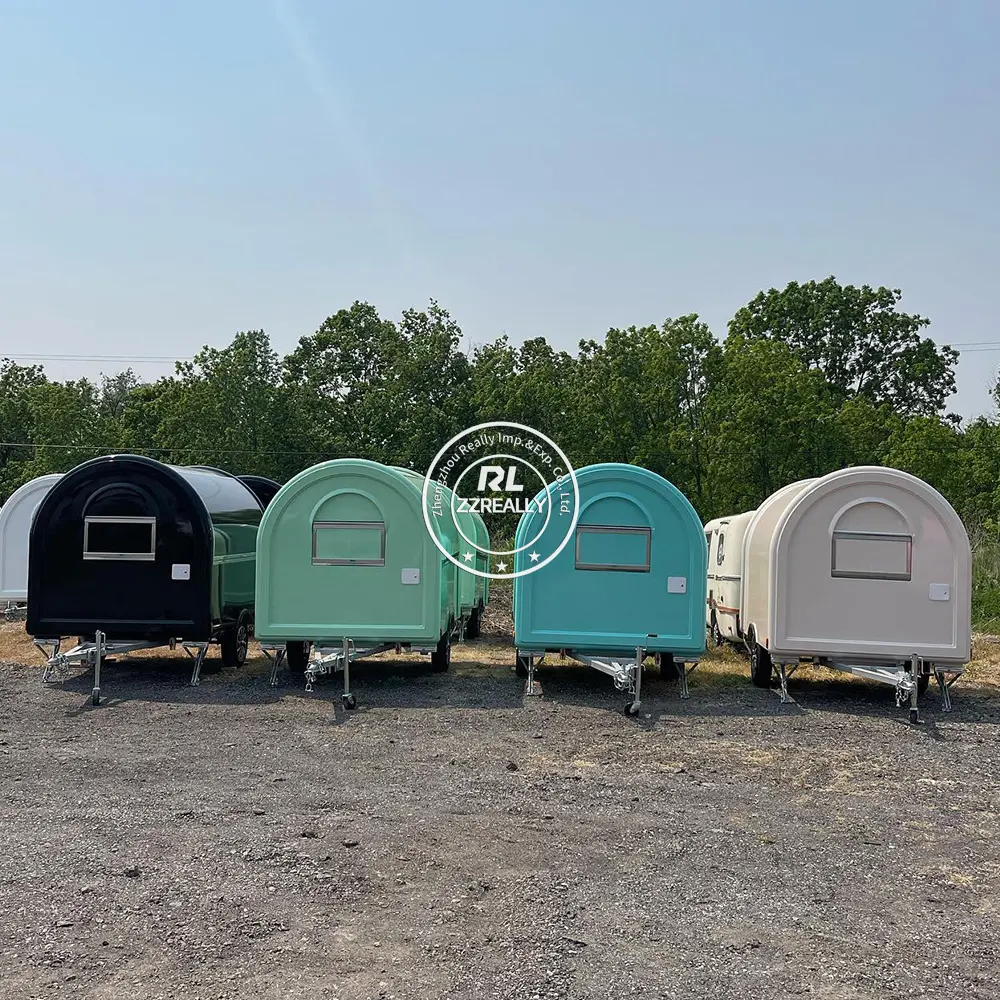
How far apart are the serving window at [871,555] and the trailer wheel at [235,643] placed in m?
7.17

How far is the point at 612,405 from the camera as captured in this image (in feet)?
80.9

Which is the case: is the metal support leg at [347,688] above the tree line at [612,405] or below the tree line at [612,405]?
below

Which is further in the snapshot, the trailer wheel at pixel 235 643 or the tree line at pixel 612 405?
the tree line at pixel 612 405

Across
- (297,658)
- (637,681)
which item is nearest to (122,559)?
(297,658)

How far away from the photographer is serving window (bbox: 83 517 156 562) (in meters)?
11.4

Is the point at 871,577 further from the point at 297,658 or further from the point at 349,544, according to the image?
the point at 297,658

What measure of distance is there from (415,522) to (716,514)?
524 inches

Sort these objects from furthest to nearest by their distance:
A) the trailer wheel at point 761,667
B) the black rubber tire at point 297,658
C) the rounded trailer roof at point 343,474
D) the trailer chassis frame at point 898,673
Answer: the black rubber tire at point 297,658, the trailer wheel at point 761,667, the rounded trailer roof at point 343,474, the trailer chassis frame at point 898,673

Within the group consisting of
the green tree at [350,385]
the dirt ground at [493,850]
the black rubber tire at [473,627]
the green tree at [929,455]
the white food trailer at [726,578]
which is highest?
the green tree at [350,385]

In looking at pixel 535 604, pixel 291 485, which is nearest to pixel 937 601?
pixel 535 604

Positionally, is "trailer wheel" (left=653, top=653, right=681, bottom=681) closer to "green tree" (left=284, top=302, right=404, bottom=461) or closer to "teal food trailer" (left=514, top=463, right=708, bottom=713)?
"teal food trailer" (left=514, top=463, right=708, bottom=713)

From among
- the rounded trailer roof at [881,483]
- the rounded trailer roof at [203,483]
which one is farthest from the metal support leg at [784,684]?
the rounded trailer roof at [203,483]

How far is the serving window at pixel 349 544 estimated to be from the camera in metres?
11.2

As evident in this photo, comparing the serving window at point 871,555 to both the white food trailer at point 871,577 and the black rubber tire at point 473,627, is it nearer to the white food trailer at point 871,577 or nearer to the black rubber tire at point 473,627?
the white food trailer at point 871,577
